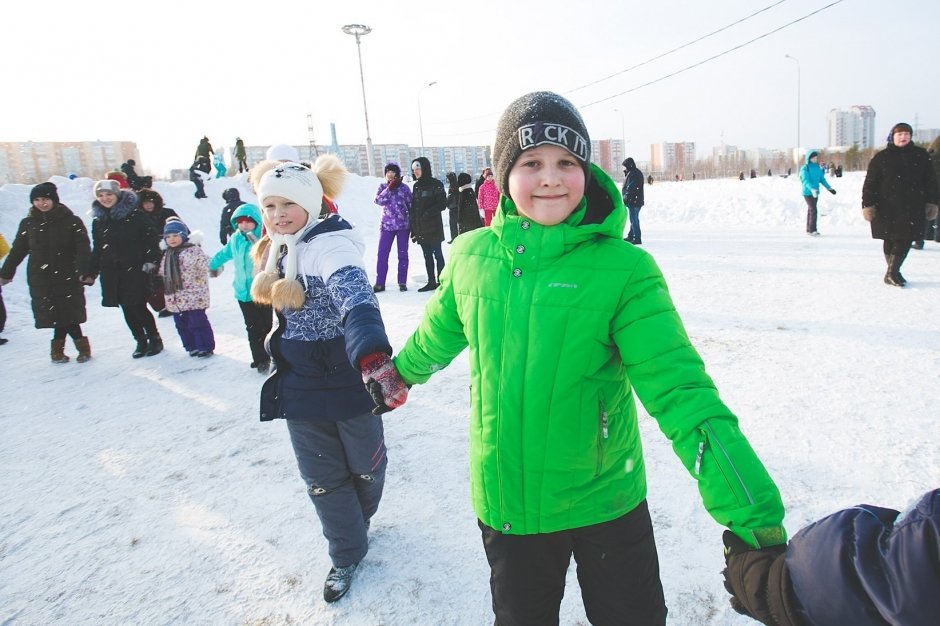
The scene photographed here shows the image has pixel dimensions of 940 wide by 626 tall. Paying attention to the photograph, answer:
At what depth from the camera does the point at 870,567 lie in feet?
2.39

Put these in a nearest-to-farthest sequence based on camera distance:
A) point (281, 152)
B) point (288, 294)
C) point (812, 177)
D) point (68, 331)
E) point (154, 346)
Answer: point (288, 294)
point (281, 152)
point (68, 331)
point (154, 346)
point (812, 177)

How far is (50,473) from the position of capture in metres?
3.26

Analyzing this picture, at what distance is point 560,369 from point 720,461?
407 millimetres

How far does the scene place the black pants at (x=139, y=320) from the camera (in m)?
5.55

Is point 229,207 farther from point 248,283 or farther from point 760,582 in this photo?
point 760,582

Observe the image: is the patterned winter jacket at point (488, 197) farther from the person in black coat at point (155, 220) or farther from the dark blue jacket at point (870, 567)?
the dark blue jacket at point (870, 567)

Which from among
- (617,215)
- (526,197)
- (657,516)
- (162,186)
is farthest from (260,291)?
(162,186)

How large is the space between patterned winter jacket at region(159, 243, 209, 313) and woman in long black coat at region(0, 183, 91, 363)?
962 millimetres

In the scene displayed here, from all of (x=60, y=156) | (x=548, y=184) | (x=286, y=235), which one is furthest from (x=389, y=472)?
(x=60, y=156)

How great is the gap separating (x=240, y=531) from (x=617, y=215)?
7.61 ft

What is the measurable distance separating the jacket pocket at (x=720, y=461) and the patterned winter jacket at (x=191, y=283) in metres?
5.30

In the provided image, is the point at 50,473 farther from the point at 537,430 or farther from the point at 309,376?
the point at 537,430

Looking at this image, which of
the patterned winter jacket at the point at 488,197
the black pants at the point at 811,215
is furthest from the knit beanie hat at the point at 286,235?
the black pants at the point at 811,215

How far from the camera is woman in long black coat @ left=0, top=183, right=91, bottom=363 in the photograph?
530 cm
